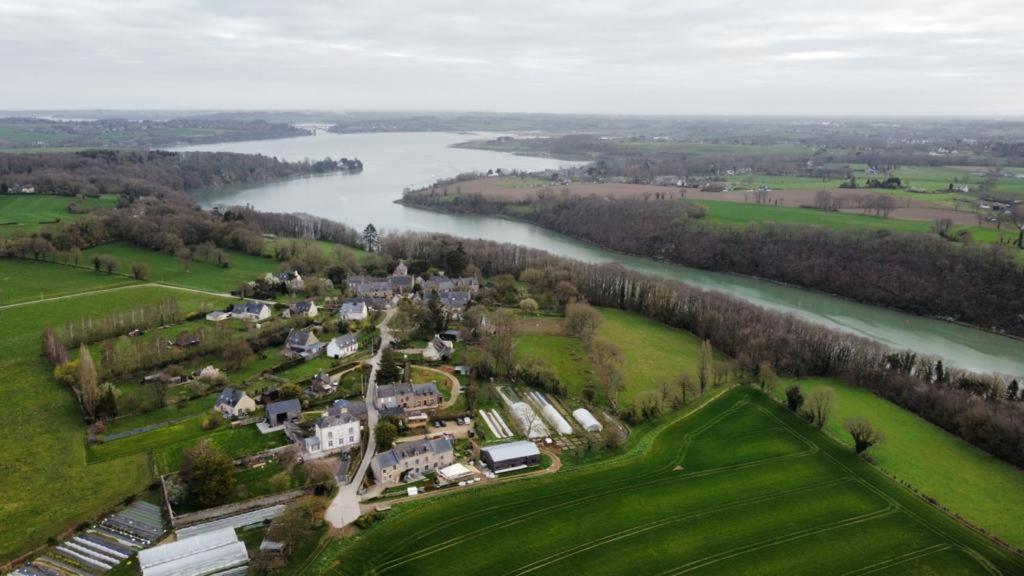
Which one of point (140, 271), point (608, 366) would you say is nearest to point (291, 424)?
point (608, 366)

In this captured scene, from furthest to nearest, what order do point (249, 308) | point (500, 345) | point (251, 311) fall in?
point (249, 308) → point (251, 311) → point (500, 345)

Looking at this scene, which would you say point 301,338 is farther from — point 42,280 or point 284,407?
point 42,280

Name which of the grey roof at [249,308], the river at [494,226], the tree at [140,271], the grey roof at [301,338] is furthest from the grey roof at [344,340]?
the river at [494,226]

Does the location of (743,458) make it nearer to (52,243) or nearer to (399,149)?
(52,243)

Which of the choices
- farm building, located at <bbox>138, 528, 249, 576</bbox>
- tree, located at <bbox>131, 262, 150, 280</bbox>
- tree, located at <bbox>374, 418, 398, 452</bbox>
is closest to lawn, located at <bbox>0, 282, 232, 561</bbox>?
farm building, located at <bbox>138, 528, 249, 576</bbox>

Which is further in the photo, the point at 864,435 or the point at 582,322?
the point at 582,322

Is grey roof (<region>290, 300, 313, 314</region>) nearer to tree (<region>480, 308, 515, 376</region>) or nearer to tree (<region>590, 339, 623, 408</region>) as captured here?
tree (<region>480, 308, 515, 376</region>)
